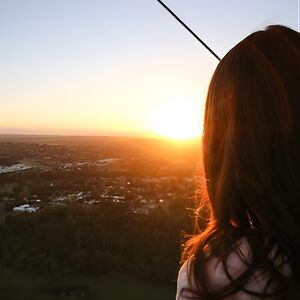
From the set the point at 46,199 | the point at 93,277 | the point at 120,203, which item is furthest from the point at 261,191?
the point at 46,199

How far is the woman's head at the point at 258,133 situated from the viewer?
0.54 m

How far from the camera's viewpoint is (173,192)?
22953 mm

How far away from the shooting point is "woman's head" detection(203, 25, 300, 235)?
1.79 feet

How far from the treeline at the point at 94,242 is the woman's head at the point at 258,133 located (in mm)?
10715

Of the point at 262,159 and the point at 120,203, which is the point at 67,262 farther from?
the point at 262,159

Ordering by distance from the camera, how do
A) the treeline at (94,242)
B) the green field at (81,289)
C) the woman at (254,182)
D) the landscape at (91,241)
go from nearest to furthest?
the woman at (254,182) → the green field at (81,289) → the landscape at (91,241) → the treeline at (94,242)

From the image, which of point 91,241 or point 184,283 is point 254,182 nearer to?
point 184,283

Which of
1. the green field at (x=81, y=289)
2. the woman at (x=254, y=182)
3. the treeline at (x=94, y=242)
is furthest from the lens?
the treeline at (x=94, y=242)

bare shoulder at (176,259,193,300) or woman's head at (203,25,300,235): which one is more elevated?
woman's head at (203,25,300,235)

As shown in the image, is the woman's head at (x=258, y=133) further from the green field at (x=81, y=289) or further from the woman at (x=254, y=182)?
the green field at (x=81, y=289)

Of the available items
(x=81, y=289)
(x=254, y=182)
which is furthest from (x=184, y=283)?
(x=81, y=289)

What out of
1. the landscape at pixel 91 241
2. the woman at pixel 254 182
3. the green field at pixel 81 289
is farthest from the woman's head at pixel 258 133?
the green field at pixel 81 289

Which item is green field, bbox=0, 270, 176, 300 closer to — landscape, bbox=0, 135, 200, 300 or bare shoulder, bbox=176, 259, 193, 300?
landscape, bbox=0, 135, 200, 300

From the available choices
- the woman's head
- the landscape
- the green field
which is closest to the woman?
the woman's head
